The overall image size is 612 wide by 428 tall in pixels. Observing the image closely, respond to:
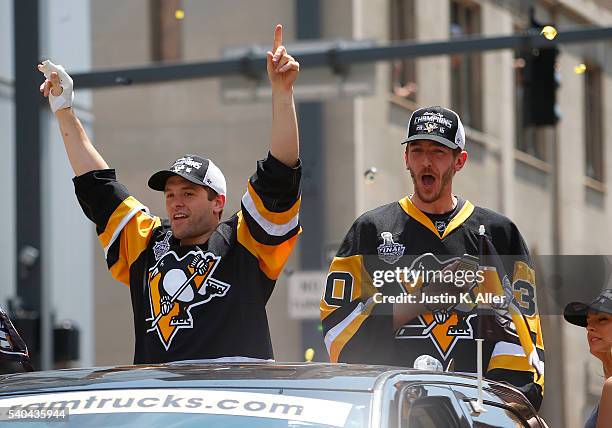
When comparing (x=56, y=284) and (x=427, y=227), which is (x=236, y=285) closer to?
(x=427, y=227)

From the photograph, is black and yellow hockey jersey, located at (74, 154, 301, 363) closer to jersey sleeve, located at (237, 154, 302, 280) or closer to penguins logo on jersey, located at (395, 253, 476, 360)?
jersey sleeve, located at (237, 154, 302, 280)

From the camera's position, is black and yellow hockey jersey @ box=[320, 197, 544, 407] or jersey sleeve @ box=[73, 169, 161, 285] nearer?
black and yellow hockey jersey @ box=[320, 197, 544, 407]

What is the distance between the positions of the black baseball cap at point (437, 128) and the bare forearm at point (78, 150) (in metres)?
1.28

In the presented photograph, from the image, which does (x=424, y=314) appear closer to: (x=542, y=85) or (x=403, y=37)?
(x=542, y=85)

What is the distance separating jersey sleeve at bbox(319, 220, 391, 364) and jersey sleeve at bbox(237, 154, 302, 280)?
31 cm

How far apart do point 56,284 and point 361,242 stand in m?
13.4

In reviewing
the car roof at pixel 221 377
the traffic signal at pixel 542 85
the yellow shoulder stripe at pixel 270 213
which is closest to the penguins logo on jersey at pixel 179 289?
the yellow shoulder stripe at pixel 270 213

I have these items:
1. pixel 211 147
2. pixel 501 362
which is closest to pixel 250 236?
pixel 501 362

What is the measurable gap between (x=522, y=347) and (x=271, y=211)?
1089mm

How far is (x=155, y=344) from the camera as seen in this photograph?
6227 mm

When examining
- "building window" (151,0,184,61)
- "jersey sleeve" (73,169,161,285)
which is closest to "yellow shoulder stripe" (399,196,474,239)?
"jersey sleeve" (73,169,161,285)

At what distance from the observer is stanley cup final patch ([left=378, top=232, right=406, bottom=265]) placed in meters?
6.52

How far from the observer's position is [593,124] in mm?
16469

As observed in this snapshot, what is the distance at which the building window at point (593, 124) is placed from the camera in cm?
1459
